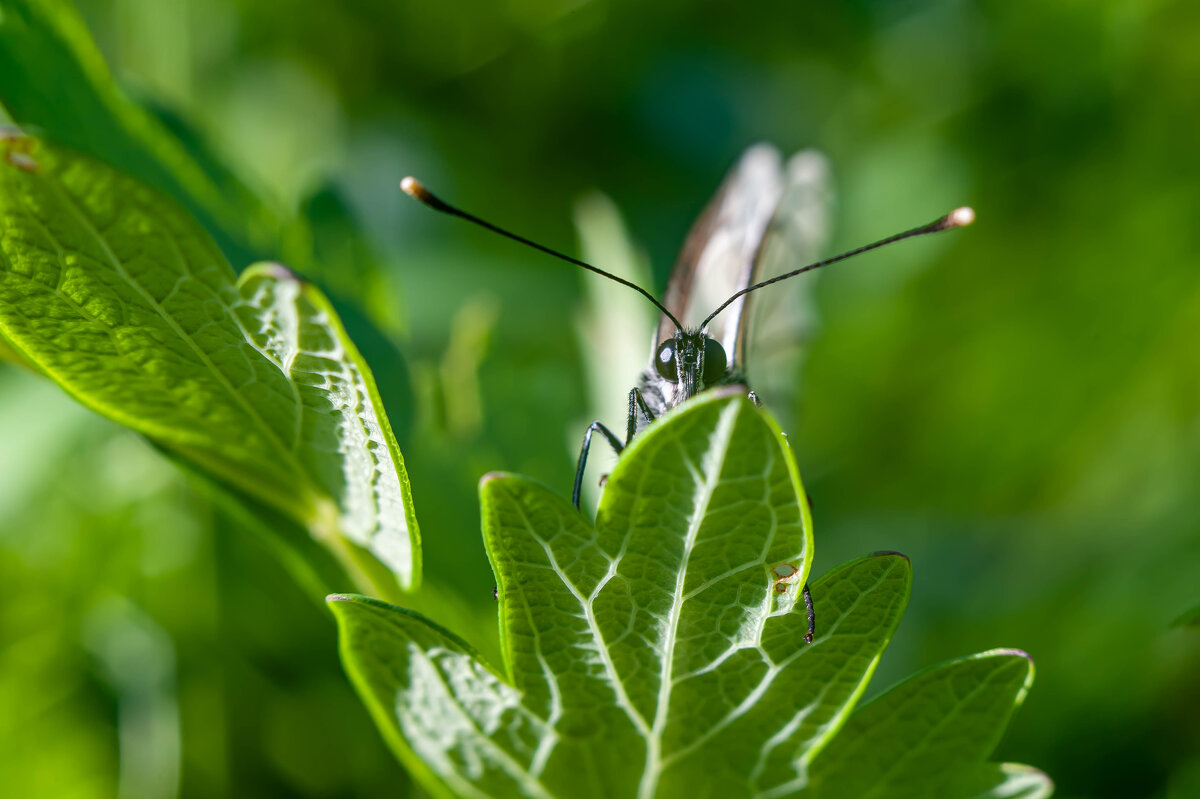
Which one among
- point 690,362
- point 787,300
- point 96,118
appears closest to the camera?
point 96,118

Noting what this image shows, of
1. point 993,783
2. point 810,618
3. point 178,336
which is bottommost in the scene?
point 993,783

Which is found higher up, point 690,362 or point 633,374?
point 633,374

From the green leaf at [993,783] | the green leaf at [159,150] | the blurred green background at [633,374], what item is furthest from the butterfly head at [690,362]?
the green leaf at [993,783]

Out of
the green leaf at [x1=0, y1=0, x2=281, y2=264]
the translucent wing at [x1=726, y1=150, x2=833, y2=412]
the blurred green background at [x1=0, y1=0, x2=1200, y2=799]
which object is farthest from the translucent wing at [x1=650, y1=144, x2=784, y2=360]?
the green leaf at [x1=0, y1=0, x2=281, y2=264]

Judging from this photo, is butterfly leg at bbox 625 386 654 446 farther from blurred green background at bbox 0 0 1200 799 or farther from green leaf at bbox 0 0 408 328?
green leaf at bbox 0 0 408 328

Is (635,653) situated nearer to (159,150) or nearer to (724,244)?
(159,150)

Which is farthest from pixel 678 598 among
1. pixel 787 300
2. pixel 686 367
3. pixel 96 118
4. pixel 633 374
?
pixel 787 300

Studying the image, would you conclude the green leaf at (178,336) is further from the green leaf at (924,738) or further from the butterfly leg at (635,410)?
the butterfly leg at (635,410)
